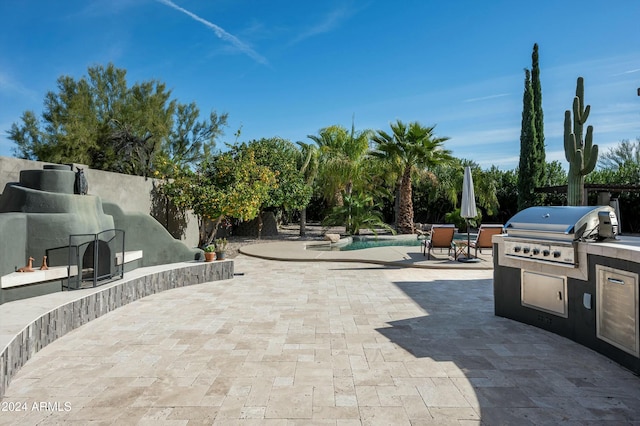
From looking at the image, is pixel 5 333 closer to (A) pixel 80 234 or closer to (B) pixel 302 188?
(A) pixel 80 234

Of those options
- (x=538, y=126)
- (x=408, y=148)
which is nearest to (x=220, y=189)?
(x=408, y=148)

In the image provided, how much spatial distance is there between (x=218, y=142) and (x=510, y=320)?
2791 cm

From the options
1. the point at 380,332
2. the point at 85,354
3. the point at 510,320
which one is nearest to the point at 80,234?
the point at 85,354

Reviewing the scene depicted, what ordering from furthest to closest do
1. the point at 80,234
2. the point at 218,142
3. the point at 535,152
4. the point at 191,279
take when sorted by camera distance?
the point at 218,142 → the point at 535,152 → the point at 191,279 → the point at 80,234

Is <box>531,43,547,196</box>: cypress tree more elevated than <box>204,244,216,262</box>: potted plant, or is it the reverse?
<box>531,43,547,196</box>: cypress tree

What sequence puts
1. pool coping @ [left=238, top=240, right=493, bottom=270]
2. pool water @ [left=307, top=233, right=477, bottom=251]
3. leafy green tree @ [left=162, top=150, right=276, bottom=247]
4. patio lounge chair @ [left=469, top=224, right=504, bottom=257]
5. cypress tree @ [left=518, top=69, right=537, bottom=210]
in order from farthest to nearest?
cypress tree @ [left=518, top=69, right=537, bottom=210] < pool water @ [left=307, top=233, right=477, bottom=251] < leafy green tree @ [left=162, top=150, right=276, bottom=247] < patio lounge chair @ [left=469, top=224, right=504, bottom=257] < pool coping @ [left=238, top=240, right=493, bottom=270]

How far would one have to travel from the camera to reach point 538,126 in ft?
76.8

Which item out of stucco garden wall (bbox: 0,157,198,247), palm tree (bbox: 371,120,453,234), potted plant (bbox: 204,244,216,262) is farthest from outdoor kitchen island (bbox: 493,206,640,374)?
palm tree (bbox: 371,120,453,234)

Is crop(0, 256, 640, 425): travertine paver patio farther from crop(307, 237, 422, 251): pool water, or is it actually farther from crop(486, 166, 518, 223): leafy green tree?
crop(486, 166, 518, 223): leafy green tree

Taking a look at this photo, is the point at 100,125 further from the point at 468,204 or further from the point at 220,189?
the point at 468,204

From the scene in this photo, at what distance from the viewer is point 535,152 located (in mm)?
22953

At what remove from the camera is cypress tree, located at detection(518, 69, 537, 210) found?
75.2 feet

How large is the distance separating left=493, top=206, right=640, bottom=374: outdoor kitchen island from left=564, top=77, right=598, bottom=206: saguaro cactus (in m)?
12.1

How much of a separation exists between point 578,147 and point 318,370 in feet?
52.6
